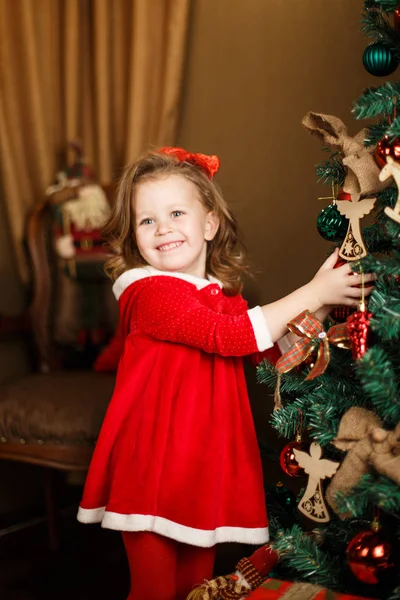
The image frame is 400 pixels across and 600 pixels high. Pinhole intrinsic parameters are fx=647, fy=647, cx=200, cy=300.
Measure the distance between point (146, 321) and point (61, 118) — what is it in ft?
5.00

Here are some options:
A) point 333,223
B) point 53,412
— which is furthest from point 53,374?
point 333,223

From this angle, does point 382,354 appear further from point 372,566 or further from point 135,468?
point 135,468

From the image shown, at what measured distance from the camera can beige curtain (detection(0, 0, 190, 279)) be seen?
243 centimetres

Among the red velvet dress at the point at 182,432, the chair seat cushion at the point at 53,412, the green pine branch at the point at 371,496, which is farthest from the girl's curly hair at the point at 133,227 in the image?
the green pine branch at the point at 371,496

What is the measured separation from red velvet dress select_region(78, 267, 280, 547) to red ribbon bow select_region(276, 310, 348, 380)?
11 cm

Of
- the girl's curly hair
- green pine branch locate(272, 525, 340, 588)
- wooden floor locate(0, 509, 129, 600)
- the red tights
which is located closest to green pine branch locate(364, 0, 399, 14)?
the girl's curly hair

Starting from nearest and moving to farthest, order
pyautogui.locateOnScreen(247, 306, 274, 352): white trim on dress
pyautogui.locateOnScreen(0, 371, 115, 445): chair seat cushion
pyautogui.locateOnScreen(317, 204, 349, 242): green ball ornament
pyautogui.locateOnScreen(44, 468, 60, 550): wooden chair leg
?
pyautogui.locateOnScreen(317, 204, 349, 242): green ball ornament, pyautogui.locateOnScreen(247, 306, 274, 352): white trim on dress, pyautogui.locateOnScreen(0, 371, 115, 445): chair seat cushion, pyautogui.locateOnScreen(44, 468, 60, 550): wooden chair leg

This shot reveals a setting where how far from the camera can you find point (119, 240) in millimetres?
1589

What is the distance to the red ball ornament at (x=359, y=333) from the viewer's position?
1047 millimetres

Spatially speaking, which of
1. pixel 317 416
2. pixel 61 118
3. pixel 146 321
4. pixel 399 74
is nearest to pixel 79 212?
pixel 61 118

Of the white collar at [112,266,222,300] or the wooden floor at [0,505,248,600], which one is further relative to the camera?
the wooden floor at [0,505,248,600]

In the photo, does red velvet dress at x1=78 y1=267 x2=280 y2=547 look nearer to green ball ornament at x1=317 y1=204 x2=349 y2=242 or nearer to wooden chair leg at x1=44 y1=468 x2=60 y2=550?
green ball ornament at x1=317 y1=204 x2=349 y2=242

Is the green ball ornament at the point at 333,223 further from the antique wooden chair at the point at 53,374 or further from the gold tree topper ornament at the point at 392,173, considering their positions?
the antique wooden chair at the point at 53,374

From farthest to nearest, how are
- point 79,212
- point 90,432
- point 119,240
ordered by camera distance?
point 79,212 < point 90,432 < point 119,240
